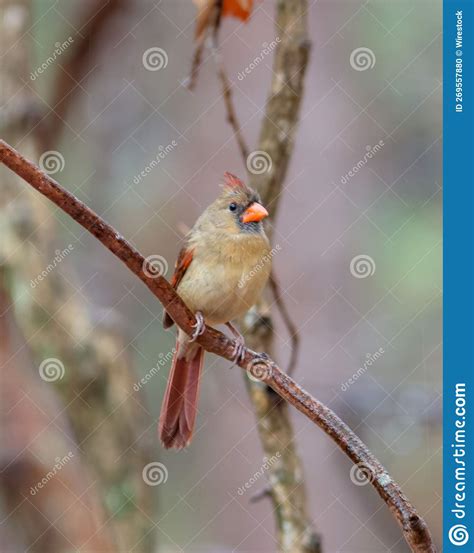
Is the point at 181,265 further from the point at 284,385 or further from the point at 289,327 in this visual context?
the point at 284,385

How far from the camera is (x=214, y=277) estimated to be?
2646mm

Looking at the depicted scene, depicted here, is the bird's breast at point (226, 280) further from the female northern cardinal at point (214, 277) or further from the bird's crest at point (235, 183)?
the bird's crest at point (235, 183)

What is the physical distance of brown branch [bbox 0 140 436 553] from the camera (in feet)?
5.48

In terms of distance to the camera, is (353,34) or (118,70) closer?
(353,34)

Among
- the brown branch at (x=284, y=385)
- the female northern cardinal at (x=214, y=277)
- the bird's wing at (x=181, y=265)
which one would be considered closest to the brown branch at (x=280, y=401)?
the female northern cardinal at (x=214, y=277)

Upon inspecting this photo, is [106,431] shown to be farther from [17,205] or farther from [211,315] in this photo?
[17,205]

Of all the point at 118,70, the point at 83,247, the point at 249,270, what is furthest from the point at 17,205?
the point at 249,270

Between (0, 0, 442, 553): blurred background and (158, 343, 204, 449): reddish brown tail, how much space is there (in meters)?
0.25

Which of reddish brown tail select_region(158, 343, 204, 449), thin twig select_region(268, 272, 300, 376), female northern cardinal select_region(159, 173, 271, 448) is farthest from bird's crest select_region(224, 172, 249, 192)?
reddish brown tail select_region(158, 343, 204, 449)

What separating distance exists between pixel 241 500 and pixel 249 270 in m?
0.96

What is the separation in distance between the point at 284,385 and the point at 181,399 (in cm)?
88

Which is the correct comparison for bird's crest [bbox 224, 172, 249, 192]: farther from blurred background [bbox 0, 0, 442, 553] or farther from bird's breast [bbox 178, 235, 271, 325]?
blurred background [bbox 0, 0, 442, 553]

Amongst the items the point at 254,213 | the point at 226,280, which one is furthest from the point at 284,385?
the point at 254,213
